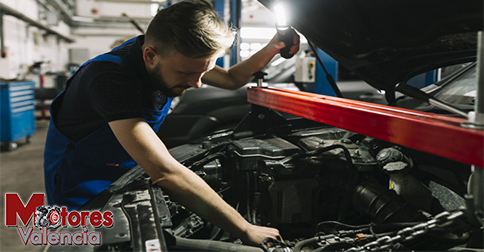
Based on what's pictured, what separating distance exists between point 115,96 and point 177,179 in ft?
1.10

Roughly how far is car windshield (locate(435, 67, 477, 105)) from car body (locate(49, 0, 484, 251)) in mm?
22

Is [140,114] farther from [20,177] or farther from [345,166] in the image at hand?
[20,177]

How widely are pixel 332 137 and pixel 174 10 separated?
0.95 metres

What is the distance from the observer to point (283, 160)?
1.39m

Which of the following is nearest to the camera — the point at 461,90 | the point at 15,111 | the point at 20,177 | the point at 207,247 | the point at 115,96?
the point at 207,247

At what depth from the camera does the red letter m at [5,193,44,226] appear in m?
1.10

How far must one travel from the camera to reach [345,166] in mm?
1396

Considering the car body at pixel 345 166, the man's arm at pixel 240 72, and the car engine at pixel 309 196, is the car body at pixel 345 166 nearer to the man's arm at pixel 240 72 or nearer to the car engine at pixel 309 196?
the car engine at pixel 309 196

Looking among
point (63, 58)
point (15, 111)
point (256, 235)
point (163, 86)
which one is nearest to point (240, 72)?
point (163, 86)

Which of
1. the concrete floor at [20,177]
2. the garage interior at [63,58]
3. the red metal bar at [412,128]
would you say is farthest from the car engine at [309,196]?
the concrete floor at [20,177]

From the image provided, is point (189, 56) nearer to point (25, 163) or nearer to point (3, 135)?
point (25, 163)

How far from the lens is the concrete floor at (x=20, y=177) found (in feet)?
7.79

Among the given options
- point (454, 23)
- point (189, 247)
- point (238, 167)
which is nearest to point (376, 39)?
point (454, 23)

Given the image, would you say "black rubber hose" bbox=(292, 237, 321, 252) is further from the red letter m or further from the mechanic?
the red letter m
